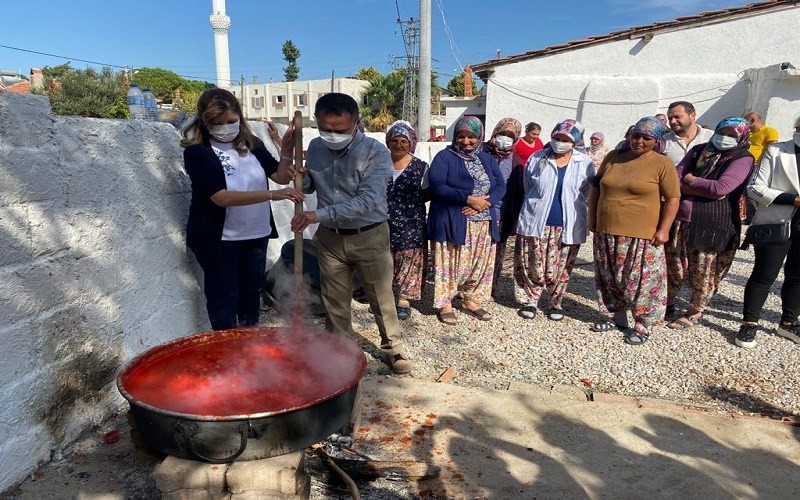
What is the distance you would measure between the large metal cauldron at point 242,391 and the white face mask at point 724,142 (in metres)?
3.28

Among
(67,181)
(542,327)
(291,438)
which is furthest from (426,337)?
(67,181)

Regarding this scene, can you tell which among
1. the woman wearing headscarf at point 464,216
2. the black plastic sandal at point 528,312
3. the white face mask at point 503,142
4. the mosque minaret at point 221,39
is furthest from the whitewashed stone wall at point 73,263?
the mosque minaret at point 221,39

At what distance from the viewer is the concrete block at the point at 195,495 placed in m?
2.04

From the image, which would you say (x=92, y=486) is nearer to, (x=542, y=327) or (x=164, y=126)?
(x=164, y=126)

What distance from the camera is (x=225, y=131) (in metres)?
2.99

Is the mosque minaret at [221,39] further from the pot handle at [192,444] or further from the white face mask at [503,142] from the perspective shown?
the pot handle at [192,444]

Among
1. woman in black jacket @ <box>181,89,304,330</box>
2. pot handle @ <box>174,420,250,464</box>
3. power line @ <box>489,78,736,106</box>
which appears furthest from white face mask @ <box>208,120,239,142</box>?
power line @ <box>489,78,736,106</box>

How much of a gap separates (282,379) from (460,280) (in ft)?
8.25

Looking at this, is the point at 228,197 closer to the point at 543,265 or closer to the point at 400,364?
the point at 400,364

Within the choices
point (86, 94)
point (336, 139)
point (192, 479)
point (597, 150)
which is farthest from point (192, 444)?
point (86, 94)

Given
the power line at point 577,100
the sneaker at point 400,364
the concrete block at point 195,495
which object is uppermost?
the power line at point 577,100

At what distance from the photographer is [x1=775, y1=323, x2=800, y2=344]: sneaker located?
172 inches

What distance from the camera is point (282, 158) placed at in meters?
3.24

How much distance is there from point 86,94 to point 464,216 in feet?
80.3
